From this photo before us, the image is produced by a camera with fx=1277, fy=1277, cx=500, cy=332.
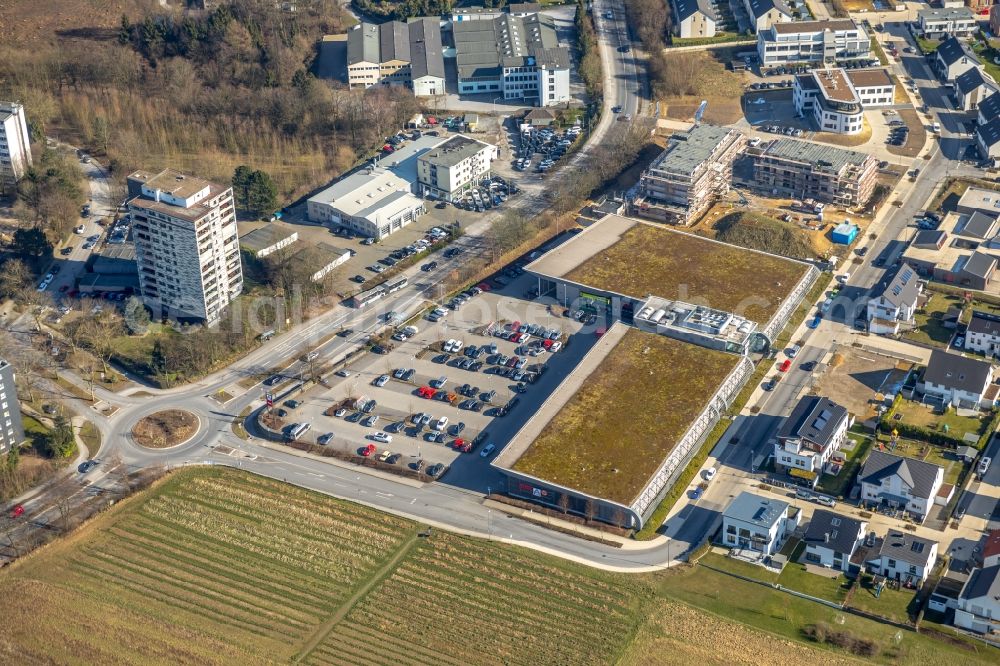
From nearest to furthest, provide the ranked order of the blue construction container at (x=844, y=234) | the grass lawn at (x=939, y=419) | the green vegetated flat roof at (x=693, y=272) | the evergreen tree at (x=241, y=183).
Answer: the grass lawn at (x=939, y=419), the green vegetated flat roof at (x=693, y=272), the blue construction container at (x=844, y=234), the evergreen tree at (x=241, y=183)

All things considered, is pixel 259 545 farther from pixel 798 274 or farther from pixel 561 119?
pixel 561 119

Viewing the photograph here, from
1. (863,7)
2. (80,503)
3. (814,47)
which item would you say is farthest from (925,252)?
(80,503)

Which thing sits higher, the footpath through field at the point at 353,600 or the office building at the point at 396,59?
the office building at the point at 396,59

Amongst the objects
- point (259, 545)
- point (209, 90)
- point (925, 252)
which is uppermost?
point (209, 90)

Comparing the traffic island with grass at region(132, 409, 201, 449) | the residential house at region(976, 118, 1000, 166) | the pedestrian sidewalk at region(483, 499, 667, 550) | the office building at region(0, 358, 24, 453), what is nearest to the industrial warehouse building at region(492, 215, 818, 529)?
the pedestrian sidewalk at region(483, 499, 667, 550)

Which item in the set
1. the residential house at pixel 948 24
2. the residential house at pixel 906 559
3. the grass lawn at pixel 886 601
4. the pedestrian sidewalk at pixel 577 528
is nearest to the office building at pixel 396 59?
the residential house at pixel 948 24

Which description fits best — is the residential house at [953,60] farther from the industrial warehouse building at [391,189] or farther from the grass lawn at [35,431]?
the grass lawn at [35,431]
